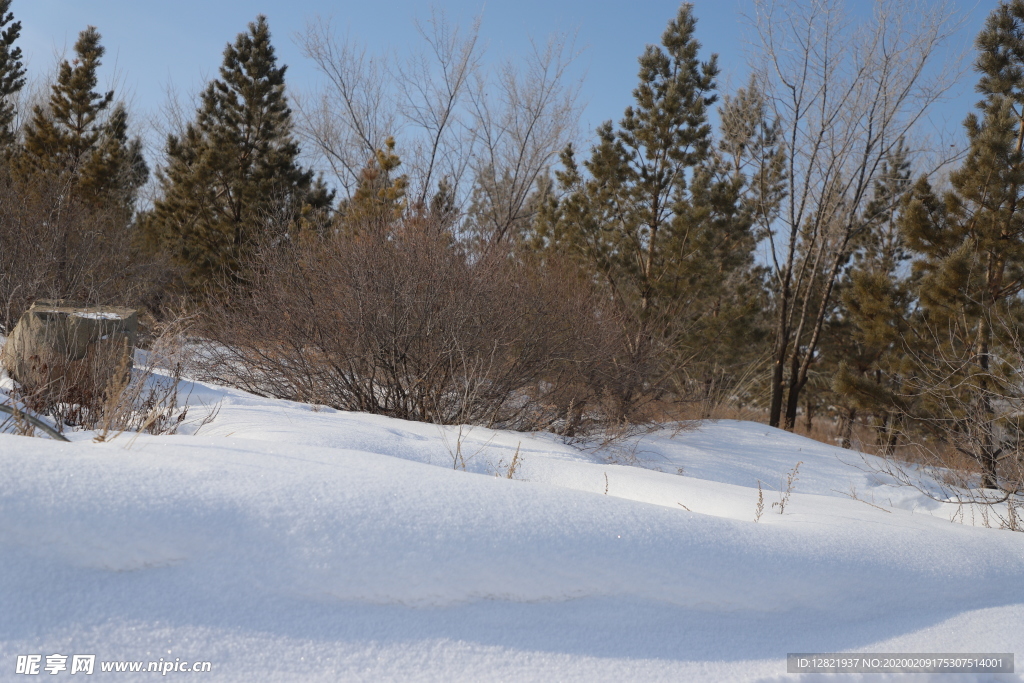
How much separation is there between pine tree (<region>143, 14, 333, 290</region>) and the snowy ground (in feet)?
62.9

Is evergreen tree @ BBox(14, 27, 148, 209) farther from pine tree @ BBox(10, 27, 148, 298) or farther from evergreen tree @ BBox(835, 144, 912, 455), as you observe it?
A: evergreen tree @ BBox(835, 144, 912, 455)

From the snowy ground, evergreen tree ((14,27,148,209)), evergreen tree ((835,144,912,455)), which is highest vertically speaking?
evergreen tree ((14,27,148,209))

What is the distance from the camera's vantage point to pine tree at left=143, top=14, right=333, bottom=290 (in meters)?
20.6

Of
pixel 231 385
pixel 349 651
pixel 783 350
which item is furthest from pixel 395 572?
pixel 783 350

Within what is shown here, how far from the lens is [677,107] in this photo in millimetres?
13664

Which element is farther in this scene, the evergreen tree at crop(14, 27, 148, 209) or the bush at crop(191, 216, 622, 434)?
the evergreen tree at crop(14, 27, 148, 209)

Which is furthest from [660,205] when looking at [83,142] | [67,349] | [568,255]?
[83,142]

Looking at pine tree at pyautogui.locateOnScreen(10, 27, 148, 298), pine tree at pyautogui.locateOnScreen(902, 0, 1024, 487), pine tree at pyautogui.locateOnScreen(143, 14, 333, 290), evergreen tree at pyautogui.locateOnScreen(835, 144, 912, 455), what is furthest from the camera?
pine tree at pyautogui.locateOnScreen(143, 14, 333, 290)

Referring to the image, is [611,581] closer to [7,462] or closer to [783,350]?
[7,462]

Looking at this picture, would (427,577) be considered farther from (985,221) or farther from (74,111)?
(74,111)

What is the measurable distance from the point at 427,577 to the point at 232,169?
68.6ft

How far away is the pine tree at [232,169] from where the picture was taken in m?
20.6

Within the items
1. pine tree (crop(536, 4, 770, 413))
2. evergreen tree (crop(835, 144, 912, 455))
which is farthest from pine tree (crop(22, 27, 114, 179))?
evergreen tree (crop(835, 144, 912, 455))

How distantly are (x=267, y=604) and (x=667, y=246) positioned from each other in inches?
496
